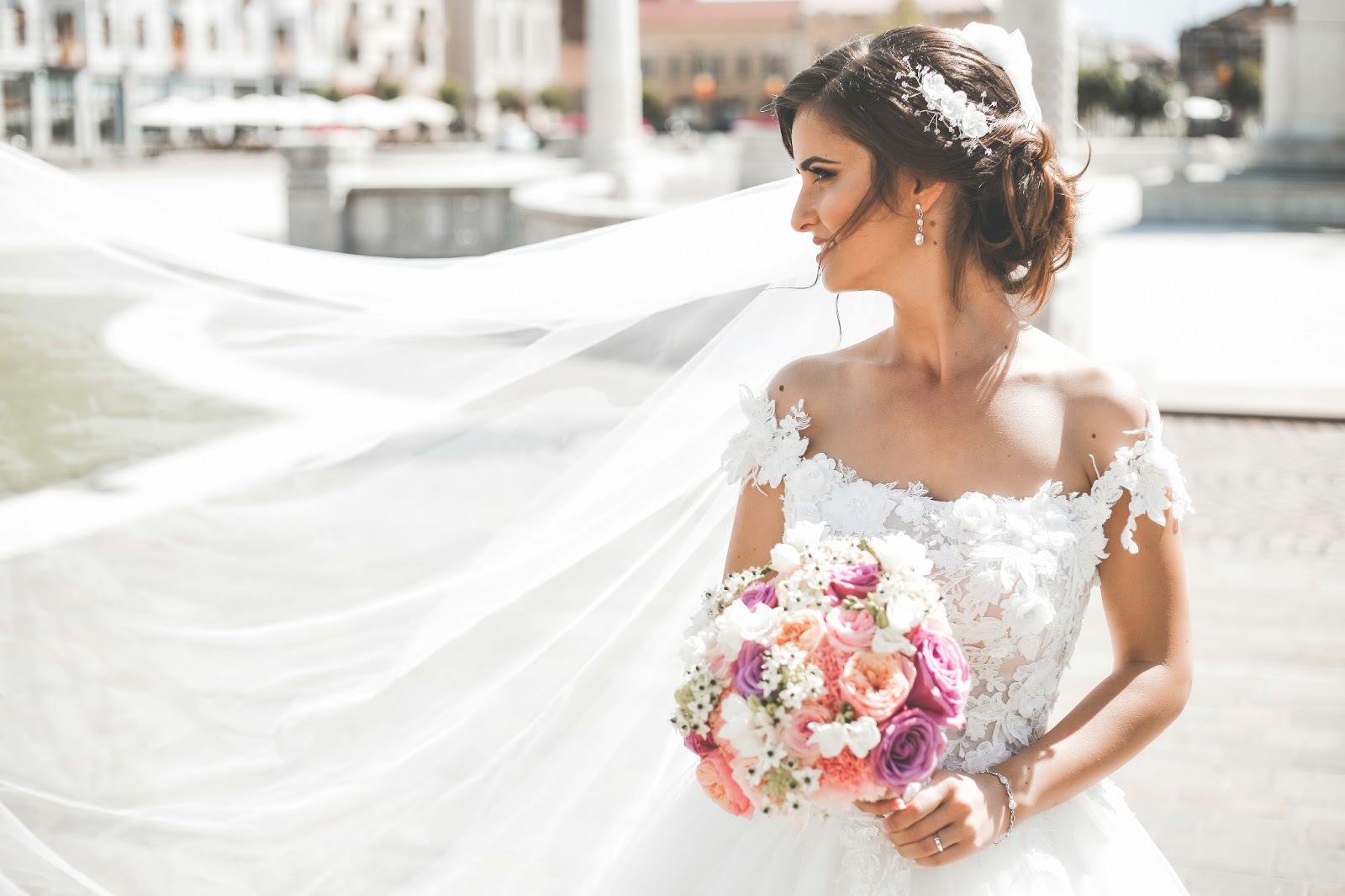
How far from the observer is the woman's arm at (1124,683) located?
2162mm

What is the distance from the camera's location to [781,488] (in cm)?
238

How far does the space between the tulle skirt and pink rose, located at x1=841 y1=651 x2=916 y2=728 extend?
0.44 metres

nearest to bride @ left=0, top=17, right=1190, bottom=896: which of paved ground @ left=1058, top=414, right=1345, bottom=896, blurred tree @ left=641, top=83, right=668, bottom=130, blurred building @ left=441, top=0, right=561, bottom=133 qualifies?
paved ground @ left=1058, top=414, right=1345, bottom=896

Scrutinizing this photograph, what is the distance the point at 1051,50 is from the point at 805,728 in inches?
403

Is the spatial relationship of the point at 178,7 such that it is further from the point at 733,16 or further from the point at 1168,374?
the point at 1168,374

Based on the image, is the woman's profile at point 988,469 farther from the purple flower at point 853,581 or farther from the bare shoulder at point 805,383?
the purple flower at point 853,581

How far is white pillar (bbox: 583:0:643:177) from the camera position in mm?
22141

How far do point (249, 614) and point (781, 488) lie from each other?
1.65 m

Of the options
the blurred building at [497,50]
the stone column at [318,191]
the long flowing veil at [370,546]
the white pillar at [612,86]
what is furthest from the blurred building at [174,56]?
the long flowing veil at [370,546]

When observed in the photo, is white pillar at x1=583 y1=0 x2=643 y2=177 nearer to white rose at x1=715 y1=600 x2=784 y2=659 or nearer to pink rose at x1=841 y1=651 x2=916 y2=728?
white rose at x1=715 y1=600 x2=784 y2=659

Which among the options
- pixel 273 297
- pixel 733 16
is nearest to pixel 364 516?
pixel 273 297

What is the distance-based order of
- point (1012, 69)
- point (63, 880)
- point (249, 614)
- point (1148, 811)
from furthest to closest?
1. point (1148, 811)
2. point (249, 614)
3. point (63, 880)
4. point (1012, 69)

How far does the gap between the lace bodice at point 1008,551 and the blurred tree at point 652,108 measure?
9412 centimetres

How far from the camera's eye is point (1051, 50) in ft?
36.3
